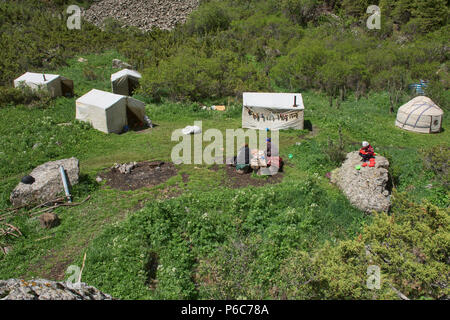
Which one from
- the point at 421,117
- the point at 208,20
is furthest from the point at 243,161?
the point at 208,20

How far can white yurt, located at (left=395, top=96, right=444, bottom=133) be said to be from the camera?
15.2 m

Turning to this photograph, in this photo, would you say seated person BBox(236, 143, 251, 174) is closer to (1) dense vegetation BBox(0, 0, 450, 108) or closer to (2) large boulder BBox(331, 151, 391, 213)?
(2) large boulder BBox(331, 151, 391, 213)

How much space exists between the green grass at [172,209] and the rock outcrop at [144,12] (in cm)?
2158

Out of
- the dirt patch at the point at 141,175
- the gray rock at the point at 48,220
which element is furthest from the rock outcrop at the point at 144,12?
the gray rock at the point at 48,220

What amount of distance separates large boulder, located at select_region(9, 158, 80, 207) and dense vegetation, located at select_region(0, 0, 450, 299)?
44 centimetres

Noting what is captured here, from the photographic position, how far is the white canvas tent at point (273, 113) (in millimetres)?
14719

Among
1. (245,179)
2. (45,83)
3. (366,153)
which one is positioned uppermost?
(45,83)

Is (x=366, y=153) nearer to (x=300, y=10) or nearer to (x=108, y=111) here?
(x=108, y=111)

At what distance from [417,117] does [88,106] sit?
1425 cm

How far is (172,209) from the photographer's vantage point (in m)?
8.56

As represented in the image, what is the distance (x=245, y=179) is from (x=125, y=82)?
36.6 feet

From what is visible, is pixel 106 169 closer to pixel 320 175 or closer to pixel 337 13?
pixel 320 175

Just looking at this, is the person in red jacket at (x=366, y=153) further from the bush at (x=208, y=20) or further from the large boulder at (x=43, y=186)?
the bush at (x=208, y=20)

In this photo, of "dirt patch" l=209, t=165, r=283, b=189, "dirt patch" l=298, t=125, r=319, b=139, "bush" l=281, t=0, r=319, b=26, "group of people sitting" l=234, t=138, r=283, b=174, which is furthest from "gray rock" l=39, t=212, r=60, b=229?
"bush" l=281, t=0, r=319, b=26
